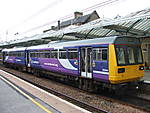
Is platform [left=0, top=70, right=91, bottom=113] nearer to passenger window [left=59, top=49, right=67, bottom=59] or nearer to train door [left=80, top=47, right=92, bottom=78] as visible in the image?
train door [left=80, top=47, right=92, bottom=78]

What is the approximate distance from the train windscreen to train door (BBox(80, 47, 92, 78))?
1816 millimetres

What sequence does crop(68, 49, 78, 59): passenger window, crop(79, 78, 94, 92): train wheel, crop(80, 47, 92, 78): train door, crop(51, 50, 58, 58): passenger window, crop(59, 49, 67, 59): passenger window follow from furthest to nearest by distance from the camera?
crop(51, 50, 58, 58): passenger window → crop(59, 49, 67, 59): passenger window → crop(68, 49, 78, 59): passenger window → crop(79, 78, 94, 92): train wheel → crop(80, 47, 92, 78): train door

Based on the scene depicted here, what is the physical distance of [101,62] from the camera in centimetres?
922

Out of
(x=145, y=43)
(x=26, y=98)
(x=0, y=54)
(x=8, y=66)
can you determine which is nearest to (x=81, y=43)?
(x=26, y=98)

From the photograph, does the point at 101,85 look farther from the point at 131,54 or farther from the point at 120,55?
the point at 131,54

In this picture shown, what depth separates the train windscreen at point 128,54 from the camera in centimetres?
877

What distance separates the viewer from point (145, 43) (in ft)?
64.1

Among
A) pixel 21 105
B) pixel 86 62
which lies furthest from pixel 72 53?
pixel 21 105

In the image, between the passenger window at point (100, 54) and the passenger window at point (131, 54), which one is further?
the passenger window at point (131, 54)

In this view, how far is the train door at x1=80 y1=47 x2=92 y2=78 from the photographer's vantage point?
10.1 metres

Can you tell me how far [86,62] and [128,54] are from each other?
7.68 ft

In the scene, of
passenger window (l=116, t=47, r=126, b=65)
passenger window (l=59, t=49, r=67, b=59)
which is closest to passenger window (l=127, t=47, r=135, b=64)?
passenger window (l=116, t=47, r=126, b=65)

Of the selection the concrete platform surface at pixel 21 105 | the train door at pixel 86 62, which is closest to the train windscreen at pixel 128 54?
the train door at pixel 86 62

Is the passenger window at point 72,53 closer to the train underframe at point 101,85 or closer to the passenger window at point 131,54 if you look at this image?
the train underframe at point 101,85
